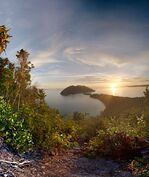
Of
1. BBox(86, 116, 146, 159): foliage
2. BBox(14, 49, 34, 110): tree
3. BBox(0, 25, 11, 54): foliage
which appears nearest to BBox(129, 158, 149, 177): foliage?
BBox(86, 116, 146, 159): foliage

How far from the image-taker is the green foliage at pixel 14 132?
14.9 metres

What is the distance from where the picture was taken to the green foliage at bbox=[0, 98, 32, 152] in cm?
1489

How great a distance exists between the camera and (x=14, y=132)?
51.6ft

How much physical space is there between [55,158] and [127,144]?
3041 mm

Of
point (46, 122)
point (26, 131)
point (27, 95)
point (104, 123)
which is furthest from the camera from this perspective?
point (27, 95)

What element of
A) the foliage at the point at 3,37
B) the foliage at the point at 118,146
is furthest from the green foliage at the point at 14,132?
the foliage at the point at 3,37

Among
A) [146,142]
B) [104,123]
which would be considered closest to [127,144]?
[146,142]

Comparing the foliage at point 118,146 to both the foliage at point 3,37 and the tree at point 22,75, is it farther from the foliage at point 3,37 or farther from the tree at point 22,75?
the tree at point 22,75

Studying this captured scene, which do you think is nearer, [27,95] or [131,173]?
[131,173]

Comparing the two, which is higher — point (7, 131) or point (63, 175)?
point (7, 131)

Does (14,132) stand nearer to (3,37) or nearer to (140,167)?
(140,167)

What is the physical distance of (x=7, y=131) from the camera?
15492mm

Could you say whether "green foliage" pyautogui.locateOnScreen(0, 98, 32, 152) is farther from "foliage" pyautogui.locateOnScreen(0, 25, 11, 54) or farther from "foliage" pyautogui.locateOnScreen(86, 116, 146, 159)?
"foliage" pyautogui.locateOnScreen(0, 25, 11, 54)

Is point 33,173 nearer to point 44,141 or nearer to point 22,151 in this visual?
point 22,151
